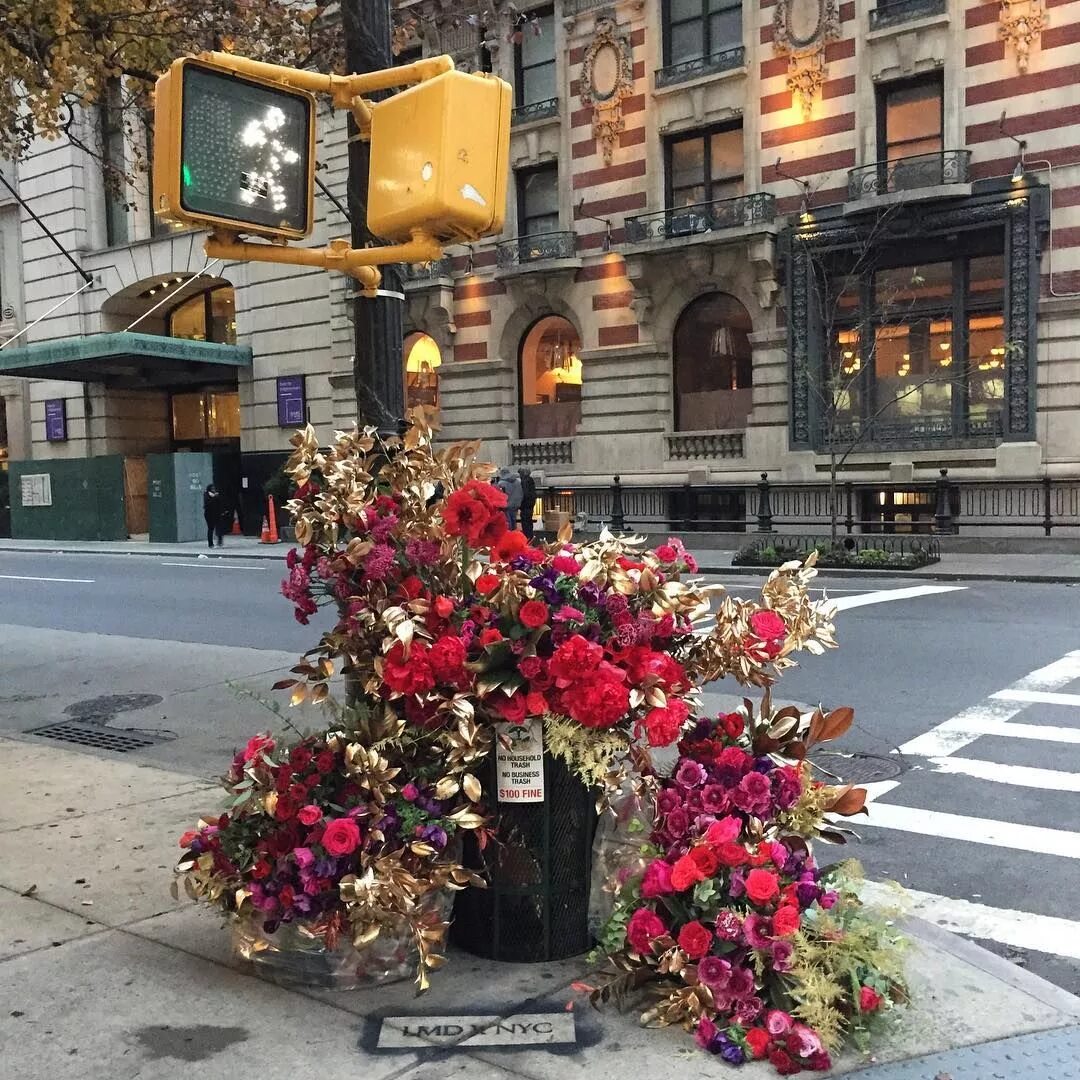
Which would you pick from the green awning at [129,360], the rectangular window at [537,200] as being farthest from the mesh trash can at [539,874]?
the green awning at [129,360]

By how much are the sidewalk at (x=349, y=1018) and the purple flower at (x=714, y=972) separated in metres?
0.19

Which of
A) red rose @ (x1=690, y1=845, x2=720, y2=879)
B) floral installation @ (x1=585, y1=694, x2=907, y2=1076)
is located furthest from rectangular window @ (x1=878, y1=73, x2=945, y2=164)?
red rose @ (x1=690, y1=845, x2=720, y2=879)

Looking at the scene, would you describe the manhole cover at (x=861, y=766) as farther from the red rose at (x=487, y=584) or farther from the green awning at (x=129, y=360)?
the green awning at (x=129, y=360)

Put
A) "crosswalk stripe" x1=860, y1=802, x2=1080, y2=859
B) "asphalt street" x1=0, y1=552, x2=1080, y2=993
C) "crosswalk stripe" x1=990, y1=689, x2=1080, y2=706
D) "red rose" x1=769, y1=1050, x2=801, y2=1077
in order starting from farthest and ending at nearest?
"crosswalk stripe" x1=990, y1=689, x2=1080, y2=706, "crosswalk stripe" x1=860, y1=802, x2=1080, y2=859, "asphalt street" x1=0, y1=552, x2=1080, y2=993, "red rose" x1=769, y1=1050, x2=801, y2=1077

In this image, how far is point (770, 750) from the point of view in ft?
12.0

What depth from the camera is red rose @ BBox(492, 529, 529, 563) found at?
3664 millimetres

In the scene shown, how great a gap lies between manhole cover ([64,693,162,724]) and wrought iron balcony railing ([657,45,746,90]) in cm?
1938

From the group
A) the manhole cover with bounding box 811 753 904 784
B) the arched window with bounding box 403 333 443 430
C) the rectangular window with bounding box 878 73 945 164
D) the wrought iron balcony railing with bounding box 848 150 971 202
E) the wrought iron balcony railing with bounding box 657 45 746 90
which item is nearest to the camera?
the manhole cover with bounding box 811 753 904 784

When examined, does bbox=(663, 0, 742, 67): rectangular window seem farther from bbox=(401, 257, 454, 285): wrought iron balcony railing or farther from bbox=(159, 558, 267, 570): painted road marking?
bbox=(159, 558, 267, 570): painted road marking

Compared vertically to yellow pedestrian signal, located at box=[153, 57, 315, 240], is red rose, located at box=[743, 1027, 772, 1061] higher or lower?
lower

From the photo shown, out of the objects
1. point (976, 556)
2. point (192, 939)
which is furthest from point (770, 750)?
point (976, 556)

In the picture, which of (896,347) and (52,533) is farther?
(52,533)

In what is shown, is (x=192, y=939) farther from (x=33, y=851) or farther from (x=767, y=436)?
(x=767, y=436)

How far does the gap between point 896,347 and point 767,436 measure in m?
3.10
